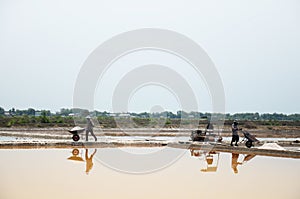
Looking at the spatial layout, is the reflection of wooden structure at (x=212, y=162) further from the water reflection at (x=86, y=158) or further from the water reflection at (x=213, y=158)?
the water reflection at (x=86, y=158)

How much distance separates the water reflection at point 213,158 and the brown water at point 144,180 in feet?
0.15

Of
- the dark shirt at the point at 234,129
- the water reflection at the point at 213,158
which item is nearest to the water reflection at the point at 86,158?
the water reflection at the point at 213,158

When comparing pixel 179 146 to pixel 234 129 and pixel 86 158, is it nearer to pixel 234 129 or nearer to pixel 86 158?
pixel 234 129

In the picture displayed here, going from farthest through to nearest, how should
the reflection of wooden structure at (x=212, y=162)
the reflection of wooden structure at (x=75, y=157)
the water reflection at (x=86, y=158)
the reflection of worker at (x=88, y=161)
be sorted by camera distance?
1. the reflection of wooden structure at (x=75, y=157)
2. the reflection of wooden structure at (x=212, y=162)
3. the water reflection at (x=86, y=158)
4. the reflection of worker at (x=88, y=161)

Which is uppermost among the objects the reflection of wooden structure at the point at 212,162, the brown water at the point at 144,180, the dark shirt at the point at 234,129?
the dark shirt at the point at 234,129

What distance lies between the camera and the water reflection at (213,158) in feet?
36.6

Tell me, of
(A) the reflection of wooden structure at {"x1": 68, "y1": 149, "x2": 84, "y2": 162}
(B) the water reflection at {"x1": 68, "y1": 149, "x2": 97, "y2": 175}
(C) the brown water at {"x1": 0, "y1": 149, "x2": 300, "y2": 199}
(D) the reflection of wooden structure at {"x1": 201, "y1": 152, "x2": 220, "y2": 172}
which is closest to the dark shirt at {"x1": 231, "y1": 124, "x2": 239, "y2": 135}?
(D) the reflection of wooden structure at {"x1": 201, "y1": 152, "x2": 220, "y2": 172}

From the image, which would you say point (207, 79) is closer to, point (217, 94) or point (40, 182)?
point (217, 94)

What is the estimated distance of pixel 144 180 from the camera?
9.00 m

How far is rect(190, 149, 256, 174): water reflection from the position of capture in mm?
11166

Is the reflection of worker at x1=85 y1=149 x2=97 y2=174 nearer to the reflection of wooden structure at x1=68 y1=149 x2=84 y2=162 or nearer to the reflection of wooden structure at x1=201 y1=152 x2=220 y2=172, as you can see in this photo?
the reflection of wooden structure at x1=68 y1=149 x2=84 y2=162

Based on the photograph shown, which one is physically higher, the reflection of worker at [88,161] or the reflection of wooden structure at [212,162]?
the reflection of wooden structure at [212,162]

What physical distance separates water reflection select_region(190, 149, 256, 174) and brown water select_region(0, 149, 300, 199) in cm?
5

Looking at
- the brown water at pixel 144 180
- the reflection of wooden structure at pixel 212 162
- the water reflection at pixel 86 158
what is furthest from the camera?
the reflection of wooden structure at pixel 212 162
